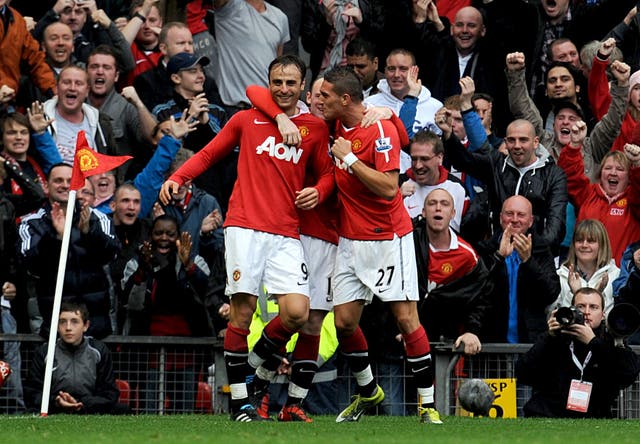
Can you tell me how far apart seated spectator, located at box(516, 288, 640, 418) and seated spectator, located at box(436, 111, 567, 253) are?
213cm

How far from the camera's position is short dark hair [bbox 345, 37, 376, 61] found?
1691 centimetres

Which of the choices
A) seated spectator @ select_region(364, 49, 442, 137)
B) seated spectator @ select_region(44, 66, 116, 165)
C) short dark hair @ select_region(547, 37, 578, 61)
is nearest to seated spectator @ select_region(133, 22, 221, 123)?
seated spectator @ select_region(44, 66, 116, 165)

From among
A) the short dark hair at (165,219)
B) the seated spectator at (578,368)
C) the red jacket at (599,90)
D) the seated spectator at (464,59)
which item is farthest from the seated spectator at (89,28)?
the seated spectator at (578,368)

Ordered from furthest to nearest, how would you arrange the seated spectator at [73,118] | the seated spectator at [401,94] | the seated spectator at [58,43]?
the seated spectator at [58,43], the seated spectator at [401,94], the seated spectator at [73,118]

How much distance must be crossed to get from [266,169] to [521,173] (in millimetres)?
4371

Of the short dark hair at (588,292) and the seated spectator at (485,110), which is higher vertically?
the seated spectator at (485,110)

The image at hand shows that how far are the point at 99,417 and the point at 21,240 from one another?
241 centimetres

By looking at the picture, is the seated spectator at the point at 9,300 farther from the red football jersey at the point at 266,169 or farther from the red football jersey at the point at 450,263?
the red football jersey at the point at 450,263

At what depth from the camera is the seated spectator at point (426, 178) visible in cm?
1480

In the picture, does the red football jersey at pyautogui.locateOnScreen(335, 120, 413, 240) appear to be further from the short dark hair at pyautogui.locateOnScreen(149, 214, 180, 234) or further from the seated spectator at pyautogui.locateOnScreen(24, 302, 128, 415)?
the short dark hair at pyautogui.locateOnScreen(149, 214, 180, 234)

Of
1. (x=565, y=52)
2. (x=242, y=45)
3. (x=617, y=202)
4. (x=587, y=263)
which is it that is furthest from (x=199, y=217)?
(x=565, y=52)

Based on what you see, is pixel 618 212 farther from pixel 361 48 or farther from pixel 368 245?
pixel 368 245

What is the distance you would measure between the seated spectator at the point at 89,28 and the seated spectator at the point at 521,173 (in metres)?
4.12

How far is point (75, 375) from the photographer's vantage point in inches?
522
